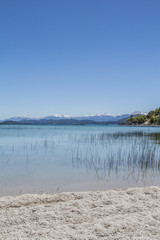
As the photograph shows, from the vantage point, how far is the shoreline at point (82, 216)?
3.08 meters

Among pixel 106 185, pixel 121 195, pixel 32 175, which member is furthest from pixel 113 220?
pixel 32 175

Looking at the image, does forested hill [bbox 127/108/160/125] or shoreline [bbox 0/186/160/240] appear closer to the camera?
shoreline [bbox 0/186/160/240]

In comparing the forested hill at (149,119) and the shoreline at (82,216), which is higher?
the forested hill at (149,119)

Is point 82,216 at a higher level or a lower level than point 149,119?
lower

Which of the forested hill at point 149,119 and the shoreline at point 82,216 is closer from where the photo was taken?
the shoreline at point 82,216

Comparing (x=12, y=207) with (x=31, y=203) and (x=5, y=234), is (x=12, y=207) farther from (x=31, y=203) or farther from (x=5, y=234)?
(x=5, y=234)

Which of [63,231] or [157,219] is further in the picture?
[157,219]

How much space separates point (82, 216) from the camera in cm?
379

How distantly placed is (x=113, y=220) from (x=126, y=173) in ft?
15.4

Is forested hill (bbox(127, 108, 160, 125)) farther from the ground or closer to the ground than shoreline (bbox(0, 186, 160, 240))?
farther from the ground

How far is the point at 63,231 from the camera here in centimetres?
318

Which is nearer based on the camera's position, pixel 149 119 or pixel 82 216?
pixel 82 216

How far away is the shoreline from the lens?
3.08 m

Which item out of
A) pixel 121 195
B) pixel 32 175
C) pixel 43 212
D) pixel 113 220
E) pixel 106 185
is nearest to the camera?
pixel 113 220
